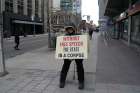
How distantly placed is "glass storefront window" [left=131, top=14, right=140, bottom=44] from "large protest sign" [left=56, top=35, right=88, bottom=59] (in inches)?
473

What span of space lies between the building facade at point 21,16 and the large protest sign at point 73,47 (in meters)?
34.7

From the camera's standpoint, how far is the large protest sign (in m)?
7.16

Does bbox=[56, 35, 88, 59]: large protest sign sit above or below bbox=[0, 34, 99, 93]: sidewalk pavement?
above

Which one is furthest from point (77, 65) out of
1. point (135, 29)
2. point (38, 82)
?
point (135, 29)

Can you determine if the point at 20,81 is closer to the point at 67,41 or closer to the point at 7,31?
the point at 67,41

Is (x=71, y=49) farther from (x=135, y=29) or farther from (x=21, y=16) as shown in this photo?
(x=21, y=16)

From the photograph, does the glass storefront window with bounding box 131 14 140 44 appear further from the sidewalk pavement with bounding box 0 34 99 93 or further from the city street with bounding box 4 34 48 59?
the sidewalk pavement with bounding box 0 34 99 93

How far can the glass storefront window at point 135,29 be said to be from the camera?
1910 cm

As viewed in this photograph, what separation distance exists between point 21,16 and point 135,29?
3961cm

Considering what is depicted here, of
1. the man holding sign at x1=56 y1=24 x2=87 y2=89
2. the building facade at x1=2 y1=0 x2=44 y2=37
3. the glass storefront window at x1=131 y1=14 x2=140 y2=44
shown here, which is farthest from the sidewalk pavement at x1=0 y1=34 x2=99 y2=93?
the building facade at x1=2 y1=0 x2=44 y2=37

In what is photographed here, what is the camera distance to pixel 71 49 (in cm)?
729

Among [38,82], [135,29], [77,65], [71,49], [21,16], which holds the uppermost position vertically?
A: [21,16]

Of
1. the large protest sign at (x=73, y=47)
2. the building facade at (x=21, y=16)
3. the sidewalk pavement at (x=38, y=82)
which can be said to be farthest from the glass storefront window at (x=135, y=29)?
the building facade at (x=21, y=16)

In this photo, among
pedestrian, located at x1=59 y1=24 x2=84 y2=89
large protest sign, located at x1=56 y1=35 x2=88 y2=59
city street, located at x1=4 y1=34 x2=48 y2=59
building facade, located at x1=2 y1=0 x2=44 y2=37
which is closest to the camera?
pedestrian, located at x1=59 y1=24 x2=84 y2=89
